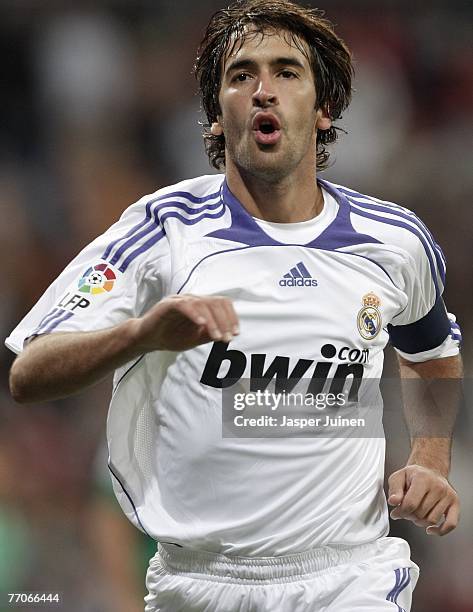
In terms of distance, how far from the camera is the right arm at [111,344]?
1.90 m

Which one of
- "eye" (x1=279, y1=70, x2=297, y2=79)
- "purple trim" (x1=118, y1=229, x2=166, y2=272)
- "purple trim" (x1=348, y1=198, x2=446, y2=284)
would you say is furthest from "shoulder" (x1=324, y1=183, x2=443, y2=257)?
"purple trim" (x1=118, y1=229, x2=166, y2=272)

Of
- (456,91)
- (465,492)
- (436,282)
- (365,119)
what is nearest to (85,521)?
(465,492)

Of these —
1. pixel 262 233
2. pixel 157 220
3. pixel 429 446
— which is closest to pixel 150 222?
pixel 157 220

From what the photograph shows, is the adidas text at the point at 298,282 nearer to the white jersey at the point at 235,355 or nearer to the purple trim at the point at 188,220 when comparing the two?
the white jersey at the point at 235,355

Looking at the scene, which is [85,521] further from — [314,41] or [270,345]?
[314,41]

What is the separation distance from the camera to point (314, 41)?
9.87 feet

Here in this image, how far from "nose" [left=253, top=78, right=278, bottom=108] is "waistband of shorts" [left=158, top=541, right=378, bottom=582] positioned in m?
1.20

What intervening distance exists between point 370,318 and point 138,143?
2.82 m

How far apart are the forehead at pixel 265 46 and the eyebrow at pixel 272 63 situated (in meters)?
0.01

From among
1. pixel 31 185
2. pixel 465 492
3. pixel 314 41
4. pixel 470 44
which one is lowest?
pixel 465 492

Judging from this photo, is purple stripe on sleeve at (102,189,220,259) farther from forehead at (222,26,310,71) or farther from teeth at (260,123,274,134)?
forehead at (222,26,310,71)

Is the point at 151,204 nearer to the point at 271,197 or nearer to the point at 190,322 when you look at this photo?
the point at 271,197

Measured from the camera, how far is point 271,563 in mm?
2535

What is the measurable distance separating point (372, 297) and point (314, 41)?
2.79ft
